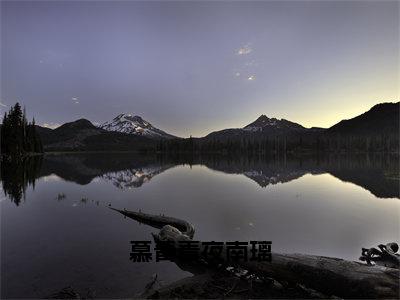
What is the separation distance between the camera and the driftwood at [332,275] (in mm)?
11039

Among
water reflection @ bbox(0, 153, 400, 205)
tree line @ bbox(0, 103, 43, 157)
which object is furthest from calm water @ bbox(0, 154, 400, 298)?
tree line @ bbox(0, 103, 43, 157)

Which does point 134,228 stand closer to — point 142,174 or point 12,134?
point 142,174

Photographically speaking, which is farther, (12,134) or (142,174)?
(12,134)

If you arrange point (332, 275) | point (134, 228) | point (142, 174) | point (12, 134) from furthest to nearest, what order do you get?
point (12, 134) < point (142, 174) < point (134, 228) < point (332, 275)

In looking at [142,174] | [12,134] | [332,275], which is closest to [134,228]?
[332,275]

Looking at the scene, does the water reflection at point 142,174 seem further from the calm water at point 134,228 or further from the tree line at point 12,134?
the tree line at point 12,134

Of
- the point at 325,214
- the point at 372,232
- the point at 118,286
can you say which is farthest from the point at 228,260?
the point at 325,214

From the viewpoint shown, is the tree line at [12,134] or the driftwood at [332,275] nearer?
the driftwood at [332,275]

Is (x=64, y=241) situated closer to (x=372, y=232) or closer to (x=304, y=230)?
(x=304, y=230)

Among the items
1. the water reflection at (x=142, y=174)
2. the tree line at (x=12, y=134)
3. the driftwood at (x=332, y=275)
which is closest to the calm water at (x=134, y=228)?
the water reflection at (x=142, y=174)

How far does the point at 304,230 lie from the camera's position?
23.4 metres

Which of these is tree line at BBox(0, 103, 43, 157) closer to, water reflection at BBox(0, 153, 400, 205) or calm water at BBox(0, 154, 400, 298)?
water reflection at BBox(0, 153, 400, 205)

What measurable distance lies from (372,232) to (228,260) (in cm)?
1456

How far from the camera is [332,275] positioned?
11797 mm
